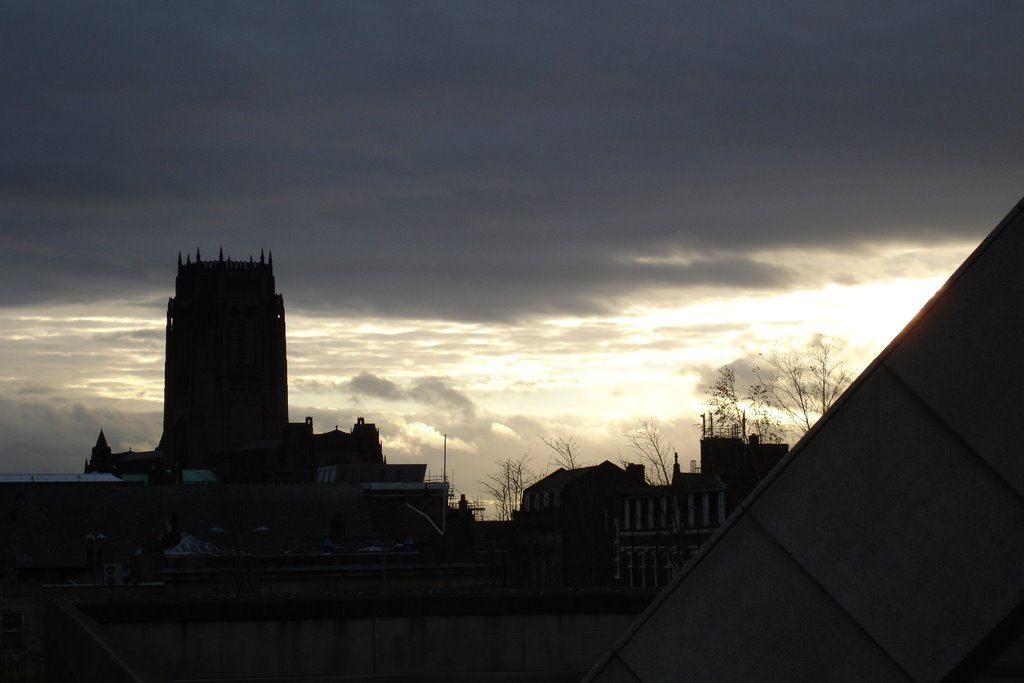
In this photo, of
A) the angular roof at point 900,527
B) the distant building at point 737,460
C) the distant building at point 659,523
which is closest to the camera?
the angular roof at point 900,527

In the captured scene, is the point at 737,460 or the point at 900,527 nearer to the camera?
the point at 900,527

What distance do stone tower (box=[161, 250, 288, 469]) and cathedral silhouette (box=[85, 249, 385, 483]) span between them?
5.6 inches

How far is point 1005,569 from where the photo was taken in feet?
26.2

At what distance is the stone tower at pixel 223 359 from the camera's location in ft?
604

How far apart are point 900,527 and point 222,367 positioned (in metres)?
182

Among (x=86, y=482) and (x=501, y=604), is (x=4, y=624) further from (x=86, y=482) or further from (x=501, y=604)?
(x=86, y=482)

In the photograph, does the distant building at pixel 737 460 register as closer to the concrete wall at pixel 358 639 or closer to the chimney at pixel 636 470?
the chimney at pixel 636 470

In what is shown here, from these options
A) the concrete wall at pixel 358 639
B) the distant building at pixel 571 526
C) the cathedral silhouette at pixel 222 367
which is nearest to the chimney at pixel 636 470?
the distant building at pixel 571 526

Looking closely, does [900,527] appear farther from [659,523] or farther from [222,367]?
[222,367]

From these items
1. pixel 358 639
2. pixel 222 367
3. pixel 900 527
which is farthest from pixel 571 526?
pixel 222 367

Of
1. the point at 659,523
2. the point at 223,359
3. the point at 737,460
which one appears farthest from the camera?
the point at 223,359

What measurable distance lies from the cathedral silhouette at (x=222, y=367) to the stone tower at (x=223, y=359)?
0.47 feet

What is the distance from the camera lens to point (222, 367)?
185000 millimetres

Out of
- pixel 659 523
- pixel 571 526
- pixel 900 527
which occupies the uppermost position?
pixel 900 527
